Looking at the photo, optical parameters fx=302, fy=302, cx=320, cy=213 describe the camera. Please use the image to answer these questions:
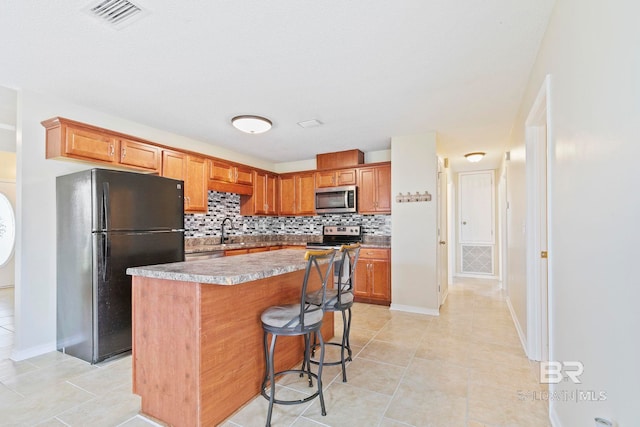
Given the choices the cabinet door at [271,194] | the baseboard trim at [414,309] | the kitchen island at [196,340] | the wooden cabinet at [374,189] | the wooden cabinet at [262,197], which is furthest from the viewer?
the cabinet door at [271,194]

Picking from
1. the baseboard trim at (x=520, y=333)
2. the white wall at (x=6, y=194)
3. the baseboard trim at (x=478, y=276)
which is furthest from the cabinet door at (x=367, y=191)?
the white wall at (x=6, y=194)

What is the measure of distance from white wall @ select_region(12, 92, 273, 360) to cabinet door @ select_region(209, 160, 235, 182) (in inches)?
67.3

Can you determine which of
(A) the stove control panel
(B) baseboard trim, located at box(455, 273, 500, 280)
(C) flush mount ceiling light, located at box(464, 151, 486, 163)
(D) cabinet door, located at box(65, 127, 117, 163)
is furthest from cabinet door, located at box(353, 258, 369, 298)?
(D) cabinet door, located at box(65, 127, 117, 163)

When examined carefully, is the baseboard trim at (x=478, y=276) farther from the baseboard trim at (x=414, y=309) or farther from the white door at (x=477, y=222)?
the baseboard trim at (x=414, y=309)

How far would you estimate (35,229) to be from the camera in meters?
2.81

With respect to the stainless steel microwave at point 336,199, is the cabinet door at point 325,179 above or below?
above

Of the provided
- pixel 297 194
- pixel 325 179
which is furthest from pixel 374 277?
pixel 297 194

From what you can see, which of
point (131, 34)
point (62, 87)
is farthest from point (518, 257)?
point (62, 87)

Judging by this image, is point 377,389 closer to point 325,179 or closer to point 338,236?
point 338,236

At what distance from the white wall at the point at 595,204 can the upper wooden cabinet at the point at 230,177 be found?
4.00 meters

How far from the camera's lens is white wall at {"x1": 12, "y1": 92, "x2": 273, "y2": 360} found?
2.72 metres

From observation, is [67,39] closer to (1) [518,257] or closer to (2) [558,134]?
(2) [558,134]

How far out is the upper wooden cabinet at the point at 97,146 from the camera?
2838 mm

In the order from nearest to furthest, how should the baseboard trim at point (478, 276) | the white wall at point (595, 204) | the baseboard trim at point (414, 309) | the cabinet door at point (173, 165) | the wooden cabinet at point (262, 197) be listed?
the white wall at point (595, 204)
the cabinet door at point (173, 165)
the baseboard trim at point (414, 309)
the wooden cabinet at point (262, 197)
the baseboard trim at point (478, 276)
